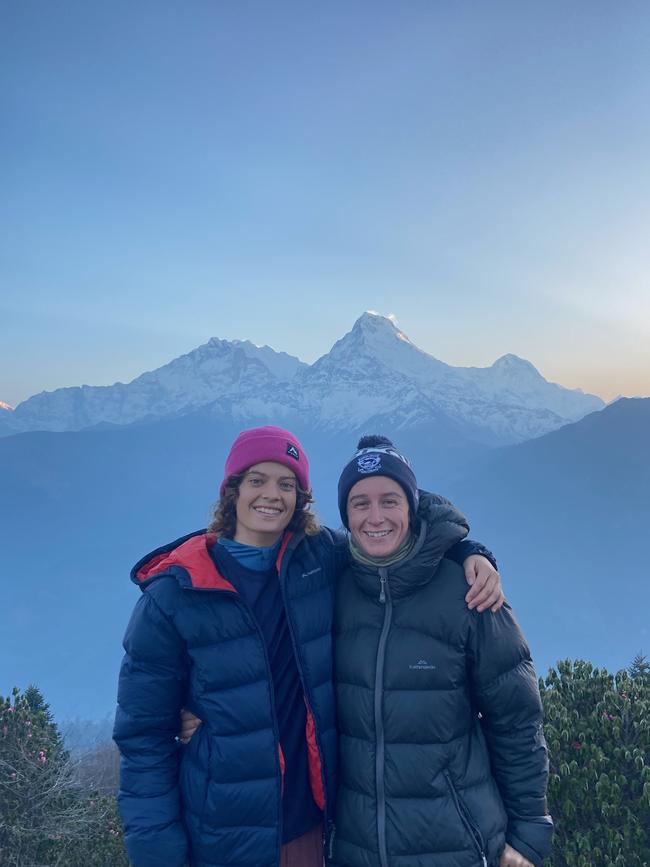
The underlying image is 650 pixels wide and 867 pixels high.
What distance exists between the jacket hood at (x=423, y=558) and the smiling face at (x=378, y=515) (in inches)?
3.8

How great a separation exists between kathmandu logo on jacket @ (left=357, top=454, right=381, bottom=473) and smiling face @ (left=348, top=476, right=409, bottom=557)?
0.05m

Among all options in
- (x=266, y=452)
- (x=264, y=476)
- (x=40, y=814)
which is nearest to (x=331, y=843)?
(x=264, y=476)

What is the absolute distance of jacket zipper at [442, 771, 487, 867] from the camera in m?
2.81

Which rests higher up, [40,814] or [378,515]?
[378,515]

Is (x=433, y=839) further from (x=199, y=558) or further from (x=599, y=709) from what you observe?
(x=599, y=709)

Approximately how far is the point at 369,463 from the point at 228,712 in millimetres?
1412

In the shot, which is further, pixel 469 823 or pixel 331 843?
pixel 331 843

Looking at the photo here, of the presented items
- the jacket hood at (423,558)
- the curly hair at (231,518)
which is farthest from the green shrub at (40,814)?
the jacket hood at (423,558)

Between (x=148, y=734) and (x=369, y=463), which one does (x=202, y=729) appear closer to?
(x=148, y=734)

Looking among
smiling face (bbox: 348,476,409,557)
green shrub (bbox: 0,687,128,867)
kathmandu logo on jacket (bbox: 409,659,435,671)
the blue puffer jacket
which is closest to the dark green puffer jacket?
kathmandu logo on jacket (bbox: 409,659,435,671)

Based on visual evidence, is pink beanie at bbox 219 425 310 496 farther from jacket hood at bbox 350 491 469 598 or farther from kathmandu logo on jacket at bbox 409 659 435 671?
kathmandu logo on jacket at bbox 409 659 435 671

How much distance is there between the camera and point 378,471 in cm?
317

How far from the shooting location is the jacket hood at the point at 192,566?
2932 mm

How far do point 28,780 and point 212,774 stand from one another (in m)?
10.5
